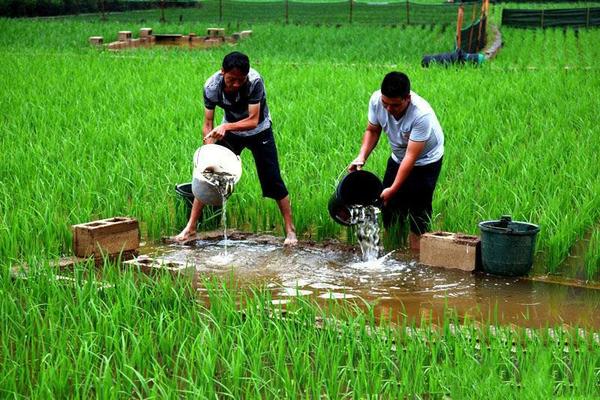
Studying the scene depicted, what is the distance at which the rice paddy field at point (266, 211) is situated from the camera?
3568 mm

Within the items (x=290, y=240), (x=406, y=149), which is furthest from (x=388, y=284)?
(x=290, y=240)

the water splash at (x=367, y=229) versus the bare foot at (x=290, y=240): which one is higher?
the water splash at (x=367, y=229)

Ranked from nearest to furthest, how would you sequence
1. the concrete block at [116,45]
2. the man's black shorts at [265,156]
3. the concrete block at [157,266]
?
the concrete block at [157,266]
the man's black shorts at [265,156]
the concrete block at [116,45]

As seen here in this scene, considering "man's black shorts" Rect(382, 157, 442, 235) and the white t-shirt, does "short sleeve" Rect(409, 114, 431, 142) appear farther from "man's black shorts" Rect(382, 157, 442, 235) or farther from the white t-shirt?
"man's black shorts" Rect(382, 157, 442, 235)

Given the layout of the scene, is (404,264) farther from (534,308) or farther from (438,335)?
(438,335)

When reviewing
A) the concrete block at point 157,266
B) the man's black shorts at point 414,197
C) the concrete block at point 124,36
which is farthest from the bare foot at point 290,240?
the concrete block at point 124,36

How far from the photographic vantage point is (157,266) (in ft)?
16.0

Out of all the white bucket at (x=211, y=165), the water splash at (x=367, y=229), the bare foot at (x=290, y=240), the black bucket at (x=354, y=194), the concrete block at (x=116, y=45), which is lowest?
the bare foot at (x=290, y=240)

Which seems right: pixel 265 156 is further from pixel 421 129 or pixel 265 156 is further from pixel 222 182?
pixel 421 129

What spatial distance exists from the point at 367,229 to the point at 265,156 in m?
0.80

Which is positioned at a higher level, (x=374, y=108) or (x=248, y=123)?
(x=374, y=108)

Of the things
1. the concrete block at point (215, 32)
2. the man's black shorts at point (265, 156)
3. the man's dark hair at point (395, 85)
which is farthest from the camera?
the concrete block at point (215, 32)

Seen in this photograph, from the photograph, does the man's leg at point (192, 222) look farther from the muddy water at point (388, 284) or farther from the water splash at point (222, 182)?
the water splash at point (222, 182)

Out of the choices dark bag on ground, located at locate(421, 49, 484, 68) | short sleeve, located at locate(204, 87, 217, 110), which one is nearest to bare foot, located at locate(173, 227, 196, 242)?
short sleeve, located at locate(204, 87, 217, 110)
